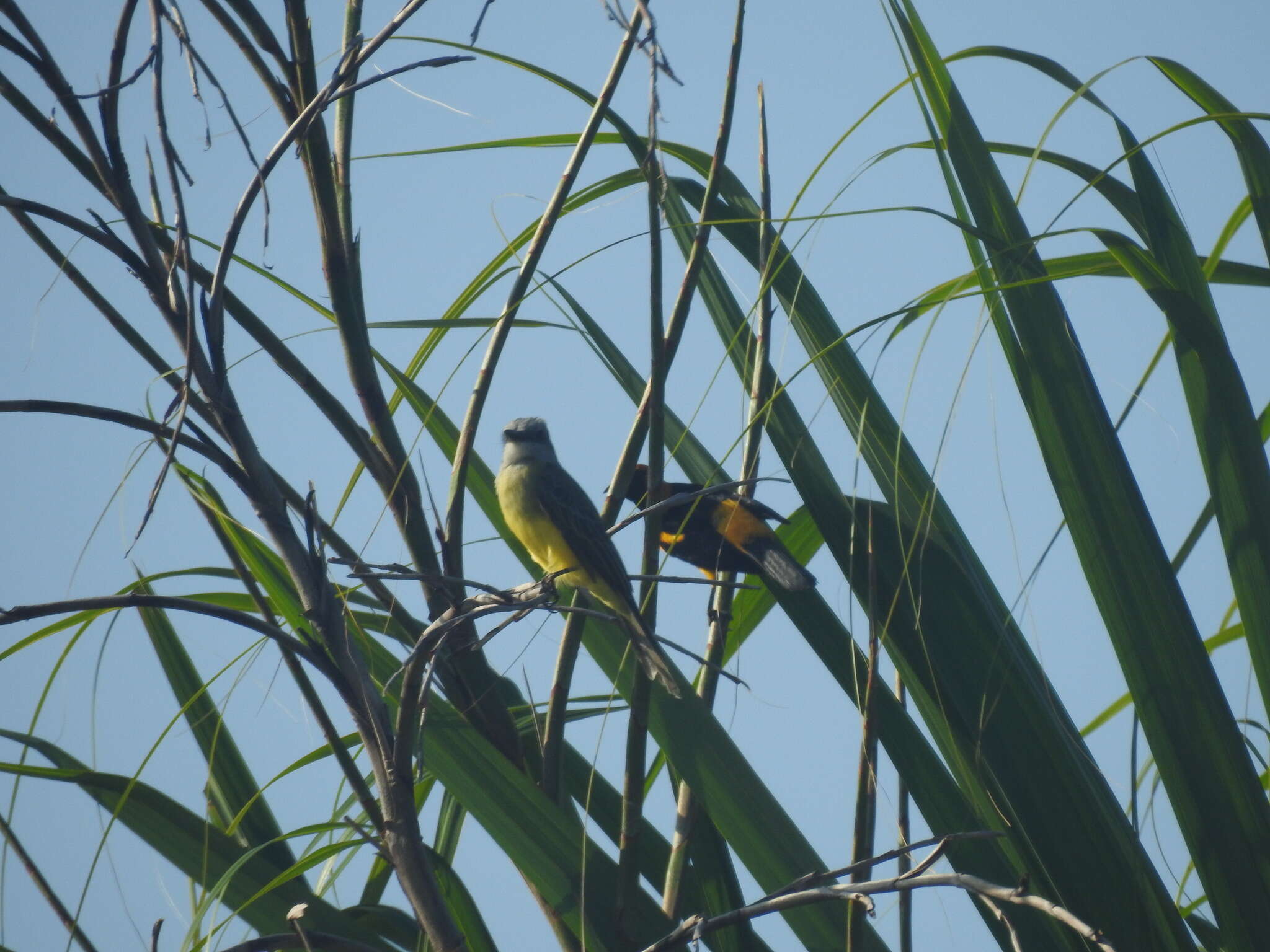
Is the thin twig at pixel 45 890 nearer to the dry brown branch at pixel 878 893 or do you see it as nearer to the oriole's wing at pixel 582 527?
the dry brown branch at pixel 878 893

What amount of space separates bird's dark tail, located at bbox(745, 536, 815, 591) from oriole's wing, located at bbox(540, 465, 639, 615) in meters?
0.42

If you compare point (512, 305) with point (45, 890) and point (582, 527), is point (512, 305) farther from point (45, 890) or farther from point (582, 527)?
point (582, 527)

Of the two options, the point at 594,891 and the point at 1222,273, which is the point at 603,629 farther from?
the point at 1222,273

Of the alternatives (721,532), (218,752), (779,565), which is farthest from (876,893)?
(721,532)

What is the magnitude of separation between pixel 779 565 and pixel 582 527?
0.86 metres

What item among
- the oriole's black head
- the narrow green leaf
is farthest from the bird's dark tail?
the oriole's black head

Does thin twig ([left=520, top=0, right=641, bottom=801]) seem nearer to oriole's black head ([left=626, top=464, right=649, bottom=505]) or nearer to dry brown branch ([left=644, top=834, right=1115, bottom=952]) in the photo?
dry brown branch ([left=644, top=834, right=1115, bottom=952])

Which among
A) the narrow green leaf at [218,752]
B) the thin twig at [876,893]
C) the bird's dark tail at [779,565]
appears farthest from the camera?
the narrow green leaf at [218,752]

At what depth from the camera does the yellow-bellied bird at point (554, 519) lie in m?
3.40

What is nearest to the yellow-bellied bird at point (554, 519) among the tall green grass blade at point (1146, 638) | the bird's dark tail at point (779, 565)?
the bird's dark tail at point (779, 565)

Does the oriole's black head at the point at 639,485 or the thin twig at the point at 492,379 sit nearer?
the thin twig at the point at 492,379

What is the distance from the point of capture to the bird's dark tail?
1790 millimetres

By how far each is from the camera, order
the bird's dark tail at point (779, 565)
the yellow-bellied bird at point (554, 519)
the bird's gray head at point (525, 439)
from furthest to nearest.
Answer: the bird's gray head at point (525, 439), the yellow-bellied bird at point (554, 519), the bird's dark tail at point (779, 565)

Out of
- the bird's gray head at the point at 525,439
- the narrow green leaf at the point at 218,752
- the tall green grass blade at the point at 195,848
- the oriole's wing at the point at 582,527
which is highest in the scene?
the bird's gray head at the point at 525,439
